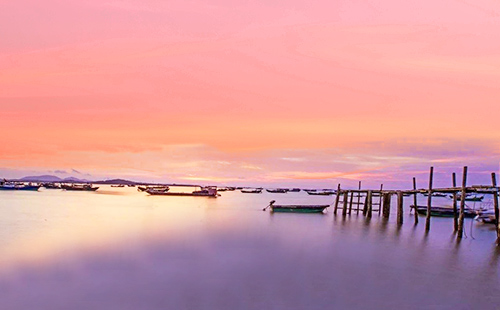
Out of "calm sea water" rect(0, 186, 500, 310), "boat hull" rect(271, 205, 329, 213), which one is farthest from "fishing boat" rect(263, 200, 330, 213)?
"calm sea water" rect(0, 186, 500, 310)

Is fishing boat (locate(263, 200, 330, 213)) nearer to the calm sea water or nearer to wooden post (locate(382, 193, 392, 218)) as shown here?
wooden post (locate(382, 193, 392, 218))

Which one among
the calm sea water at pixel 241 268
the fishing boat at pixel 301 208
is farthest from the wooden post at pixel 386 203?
the calm sea water at pixel 241 268

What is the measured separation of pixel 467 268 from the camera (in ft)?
63.0

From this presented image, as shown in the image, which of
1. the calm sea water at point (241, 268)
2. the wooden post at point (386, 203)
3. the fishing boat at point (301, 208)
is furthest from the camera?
the fishing boat at point (301, 208)

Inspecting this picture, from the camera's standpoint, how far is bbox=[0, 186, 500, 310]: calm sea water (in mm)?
13305

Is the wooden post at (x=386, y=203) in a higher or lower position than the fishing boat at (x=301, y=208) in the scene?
higher

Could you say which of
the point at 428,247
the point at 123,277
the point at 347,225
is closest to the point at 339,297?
the point at 123,277

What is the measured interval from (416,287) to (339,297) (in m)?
2.97

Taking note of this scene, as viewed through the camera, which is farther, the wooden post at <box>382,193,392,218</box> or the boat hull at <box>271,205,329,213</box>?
the boat hull at <box>271,205,329,213</box>

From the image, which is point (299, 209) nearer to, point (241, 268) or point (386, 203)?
point (386, 203)

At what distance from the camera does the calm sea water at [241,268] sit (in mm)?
13305

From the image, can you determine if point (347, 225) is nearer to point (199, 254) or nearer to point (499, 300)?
point (199, 254)

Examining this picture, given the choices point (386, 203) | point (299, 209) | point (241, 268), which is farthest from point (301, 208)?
point (241, 268)

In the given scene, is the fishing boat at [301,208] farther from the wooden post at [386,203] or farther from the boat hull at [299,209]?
the wooden post at [386,203]
